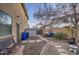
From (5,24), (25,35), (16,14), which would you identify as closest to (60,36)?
(25,35)

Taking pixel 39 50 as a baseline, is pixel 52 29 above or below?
above

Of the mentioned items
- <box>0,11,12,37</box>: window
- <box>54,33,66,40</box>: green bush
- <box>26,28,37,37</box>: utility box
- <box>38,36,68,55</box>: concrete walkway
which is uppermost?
<box>0,11,12,37</box>: window

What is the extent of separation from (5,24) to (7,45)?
0.40 metres

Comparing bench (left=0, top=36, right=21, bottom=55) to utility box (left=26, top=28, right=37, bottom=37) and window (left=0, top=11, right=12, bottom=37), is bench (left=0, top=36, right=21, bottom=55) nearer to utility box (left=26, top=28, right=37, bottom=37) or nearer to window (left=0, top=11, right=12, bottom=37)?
window (left=0, top=11, right=12, bottom=37)

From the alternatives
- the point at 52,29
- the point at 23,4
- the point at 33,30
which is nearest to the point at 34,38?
the point at 33,30

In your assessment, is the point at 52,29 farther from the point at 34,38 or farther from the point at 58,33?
the point at 34,38

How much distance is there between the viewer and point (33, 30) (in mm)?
3240

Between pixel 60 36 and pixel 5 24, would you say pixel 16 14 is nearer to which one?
pixel 5 24

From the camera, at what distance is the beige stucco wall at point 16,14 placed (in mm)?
3092

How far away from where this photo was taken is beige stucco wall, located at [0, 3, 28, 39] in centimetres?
309

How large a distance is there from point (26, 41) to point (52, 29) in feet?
1.83

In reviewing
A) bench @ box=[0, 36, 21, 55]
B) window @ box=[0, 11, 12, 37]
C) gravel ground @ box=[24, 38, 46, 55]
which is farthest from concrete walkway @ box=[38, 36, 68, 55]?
window @ box=[0, 11, 12, 37]

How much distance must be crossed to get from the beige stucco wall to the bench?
0.16 m
